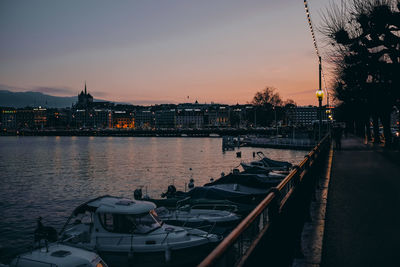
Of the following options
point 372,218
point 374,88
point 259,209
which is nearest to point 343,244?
point 372,218

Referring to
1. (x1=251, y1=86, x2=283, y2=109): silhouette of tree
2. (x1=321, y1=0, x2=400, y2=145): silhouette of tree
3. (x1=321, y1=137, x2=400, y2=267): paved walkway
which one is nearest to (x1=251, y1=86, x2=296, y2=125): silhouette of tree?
(x1=251, y1=86, x2=283, y2=109): silhouette of tree

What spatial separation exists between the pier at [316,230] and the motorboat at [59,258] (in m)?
5.84

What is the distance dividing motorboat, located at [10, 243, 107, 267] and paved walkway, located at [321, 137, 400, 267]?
7.33 m

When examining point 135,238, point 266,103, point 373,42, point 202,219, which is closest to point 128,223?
point 135,238

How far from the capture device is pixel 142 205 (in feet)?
50.6

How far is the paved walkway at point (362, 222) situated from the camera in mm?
6652

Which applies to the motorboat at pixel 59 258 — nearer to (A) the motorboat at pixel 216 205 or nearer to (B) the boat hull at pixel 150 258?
(B) the boat hull at pixel 150 258

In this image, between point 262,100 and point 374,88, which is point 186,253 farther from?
point 262,100

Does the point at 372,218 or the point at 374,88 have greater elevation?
the point at 374,88

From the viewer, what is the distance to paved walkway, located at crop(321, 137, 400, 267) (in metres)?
6.65

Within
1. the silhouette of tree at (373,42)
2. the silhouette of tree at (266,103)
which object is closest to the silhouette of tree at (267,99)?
the silhouette of tree at (266,103)

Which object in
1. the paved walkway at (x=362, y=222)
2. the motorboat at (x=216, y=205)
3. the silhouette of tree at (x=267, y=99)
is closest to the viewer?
the paved walkway at (x=362, y=222)

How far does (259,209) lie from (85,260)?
31.6ft

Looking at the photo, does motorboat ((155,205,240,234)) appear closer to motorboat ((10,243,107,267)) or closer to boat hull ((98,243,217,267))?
boat hull ((98,243,217,267))
